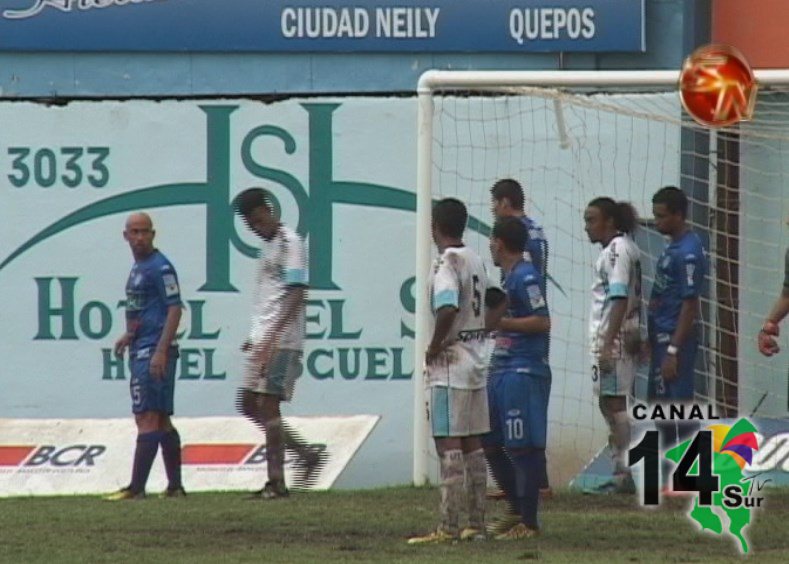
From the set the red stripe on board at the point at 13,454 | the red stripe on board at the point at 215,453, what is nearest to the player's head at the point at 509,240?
the red stripe on board at the point at 215,453


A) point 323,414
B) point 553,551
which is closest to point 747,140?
point 323,414

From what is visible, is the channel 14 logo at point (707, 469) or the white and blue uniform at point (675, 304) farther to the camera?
the white and blue uniform at point (675, 304)

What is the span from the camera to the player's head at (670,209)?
1250 centimetres

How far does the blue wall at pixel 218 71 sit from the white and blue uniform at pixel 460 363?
574cm

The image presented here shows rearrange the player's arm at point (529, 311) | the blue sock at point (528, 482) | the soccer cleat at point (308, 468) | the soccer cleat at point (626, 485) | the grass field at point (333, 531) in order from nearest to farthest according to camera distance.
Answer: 1. the grass field at point (333, 531)
2. the blue sock at point (528, 482)
3. the player's arm at point (529, 311)
4. the soccer cleat at point (626, 485)
5. the soccer cleat at point (308, 468)

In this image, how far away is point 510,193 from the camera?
1208 centimetres

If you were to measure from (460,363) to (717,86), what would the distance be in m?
2.46

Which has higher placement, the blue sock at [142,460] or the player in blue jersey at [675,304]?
the player in blue jersey at [675,304]

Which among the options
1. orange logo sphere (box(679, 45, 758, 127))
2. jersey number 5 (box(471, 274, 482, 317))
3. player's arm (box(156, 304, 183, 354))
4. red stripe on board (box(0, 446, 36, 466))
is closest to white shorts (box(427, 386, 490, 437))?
jersey number 5 (box(471, 274, 482, 317))

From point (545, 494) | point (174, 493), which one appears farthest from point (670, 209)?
point (174, 493)

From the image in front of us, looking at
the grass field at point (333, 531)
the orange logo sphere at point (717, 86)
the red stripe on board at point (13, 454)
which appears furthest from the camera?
the red stripe on board at point (13, 454)

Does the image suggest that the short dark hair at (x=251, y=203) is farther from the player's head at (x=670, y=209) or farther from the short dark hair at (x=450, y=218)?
the player's head at (x=670, y=209)

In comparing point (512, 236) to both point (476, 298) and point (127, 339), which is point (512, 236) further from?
point (127, 339)

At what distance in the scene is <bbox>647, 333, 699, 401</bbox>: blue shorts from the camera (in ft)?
40.9
